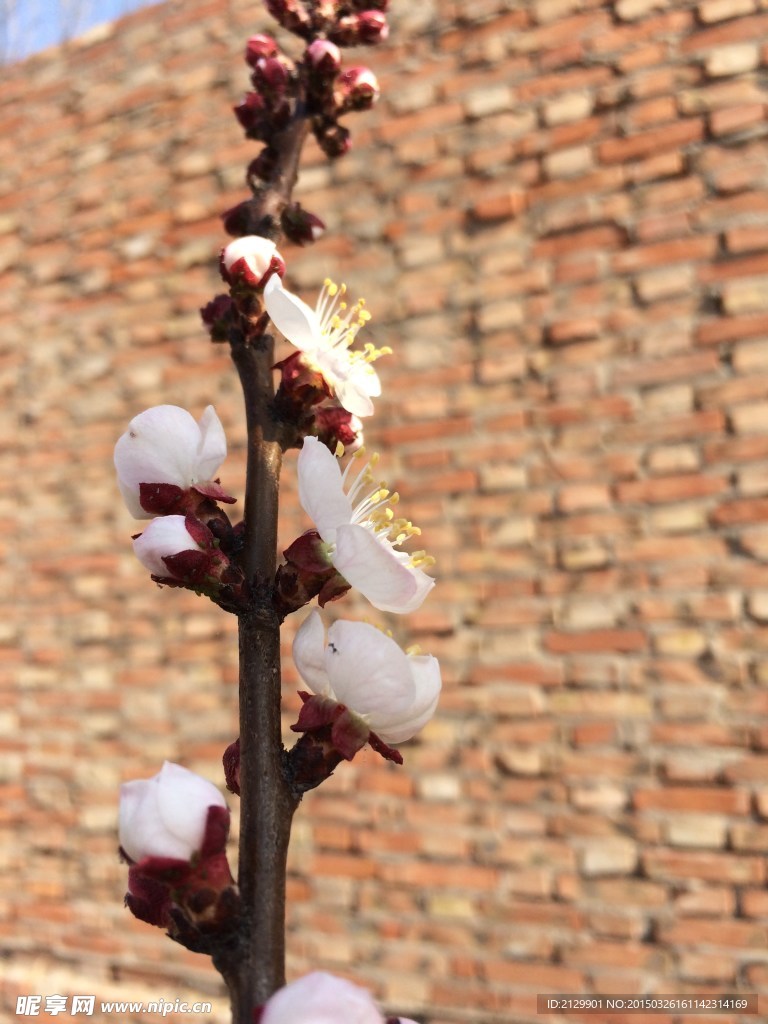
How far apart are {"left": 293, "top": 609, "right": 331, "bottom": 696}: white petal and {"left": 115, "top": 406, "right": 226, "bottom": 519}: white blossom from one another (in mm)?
105

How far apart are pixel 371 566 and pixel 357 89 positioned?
16.4 inches

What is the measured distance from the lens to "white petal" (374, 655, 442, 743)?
46 centimetres

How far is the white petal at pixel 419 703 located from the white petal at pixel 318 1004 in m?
0.14

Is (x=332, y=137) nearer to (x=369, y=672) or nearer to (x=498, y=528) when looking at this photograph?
(x=369, y=672)

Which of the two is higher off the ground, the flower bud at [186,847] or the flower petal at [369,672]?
the flower petal at [369,672]

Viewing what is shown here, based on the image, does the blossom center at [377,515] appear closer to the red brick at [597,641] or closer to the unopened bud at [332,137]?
the unopened bud at [332,137]

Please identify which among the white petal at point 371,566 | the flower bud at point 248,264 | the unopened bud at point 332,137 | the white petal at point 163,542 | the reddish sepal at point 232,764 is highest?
the unopened bud at point 332,137

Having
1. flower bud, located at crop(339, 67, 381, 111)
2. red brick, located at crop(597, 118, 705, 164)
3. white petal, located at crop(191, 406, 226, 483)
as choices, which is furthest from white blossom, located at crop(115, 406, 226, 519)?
red brick, located at crop(597, 118, 705, 164)

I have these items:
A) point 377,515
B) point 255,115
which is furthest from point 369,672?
point 255,115

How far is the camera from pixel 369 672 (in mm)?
431

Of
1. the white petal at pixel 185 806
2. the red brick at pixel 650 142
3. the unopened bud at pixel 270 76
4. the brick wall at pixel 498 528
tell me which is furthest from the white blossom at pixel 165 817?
the red brick at pixel 650 142

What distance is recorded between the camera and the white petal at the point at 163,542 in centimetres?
46

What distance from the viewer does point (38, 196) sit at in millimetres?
2926

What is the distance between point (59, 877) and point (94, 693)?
0.52 m
